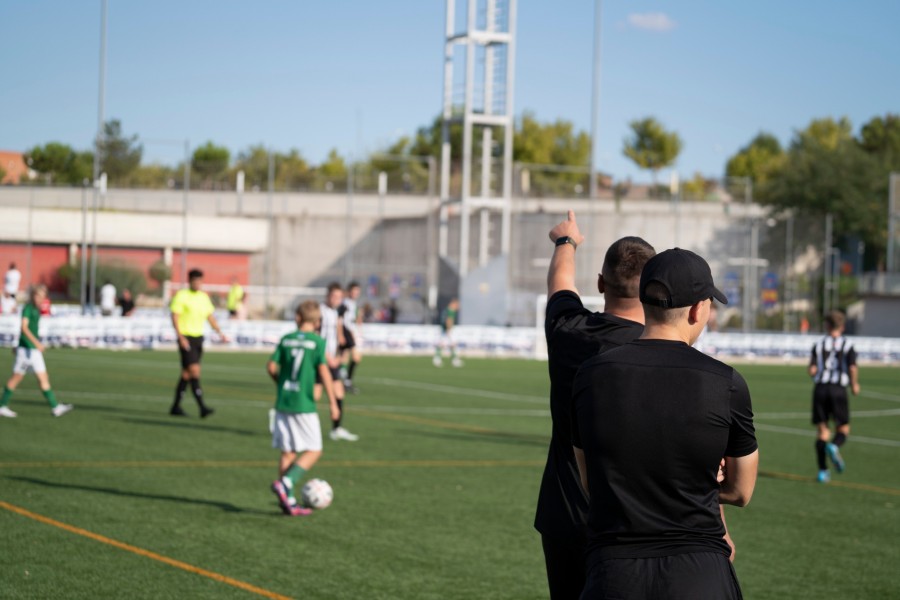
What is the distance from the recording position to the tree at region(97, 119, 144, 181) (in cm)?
5066

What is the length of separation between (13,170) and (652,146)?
56401mm

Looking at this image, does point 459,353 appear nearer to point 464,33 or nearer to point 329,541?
point 464,33

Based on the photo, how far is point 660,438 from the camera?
12.0 feet

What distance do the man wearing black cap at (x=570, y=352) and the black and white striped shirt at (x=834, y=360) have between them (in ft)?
34.3

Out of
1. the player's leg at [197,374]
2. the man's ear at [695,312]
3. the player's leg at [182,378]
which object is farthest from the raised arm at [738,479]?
the player's leg at [197,374]

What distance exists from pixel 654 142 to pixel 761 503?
81.1 meters

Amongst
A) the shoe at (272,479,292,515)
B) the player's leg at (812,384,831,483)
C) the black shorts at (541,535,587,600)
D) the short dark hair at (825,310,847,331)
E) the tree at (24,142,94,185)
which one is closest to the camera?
the black shorts at (541,535,587,600)

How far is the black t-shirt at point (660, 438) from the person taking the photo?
12.0 ft

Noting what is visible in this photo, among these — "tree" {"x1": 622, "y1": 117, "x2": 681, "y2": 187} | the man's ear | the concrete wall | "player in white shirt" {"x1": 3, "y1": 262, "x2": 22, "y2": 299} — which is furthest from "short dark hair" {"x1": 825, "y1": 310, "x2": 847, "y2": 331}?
"tree" {"x1": 622, "y1": 117, "x2": 681, "y2": 187}

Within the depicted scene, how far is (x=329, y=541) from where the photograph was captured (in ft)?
30.9

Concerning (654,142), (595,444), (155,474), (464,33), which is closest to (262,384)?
(155,474)

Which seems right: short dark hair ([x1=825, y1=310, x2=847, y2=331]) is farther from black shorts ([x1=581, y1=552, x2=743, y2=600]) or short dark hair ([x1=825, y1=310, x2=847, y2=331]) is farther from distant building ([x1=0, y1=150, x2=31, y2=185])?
distant building ([x1=0, y1=150, x2=31, y2=185])

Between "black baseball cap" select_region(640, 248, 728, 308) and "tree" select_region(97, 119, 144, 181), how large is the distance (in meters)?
48.3

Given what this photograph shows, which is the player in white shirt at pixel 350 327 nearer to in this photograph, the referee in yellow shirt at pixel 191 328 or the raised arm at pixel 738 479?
the referee in yellow shirt at pixel 191 328
